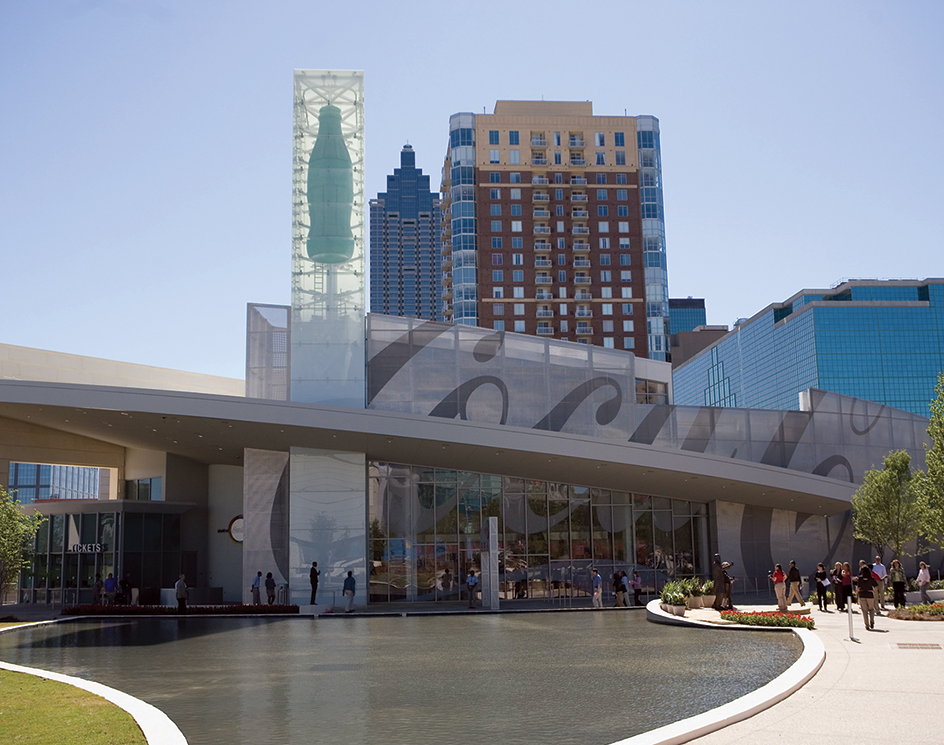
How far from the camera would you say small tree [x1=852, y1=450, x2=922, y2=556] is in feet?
110

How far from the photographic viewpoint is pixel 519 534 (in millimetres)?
36188

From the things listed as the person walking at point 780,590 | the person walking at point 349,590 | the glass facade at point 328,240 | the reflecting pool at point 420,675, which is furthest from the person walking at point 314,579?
the person walking at point 780,590

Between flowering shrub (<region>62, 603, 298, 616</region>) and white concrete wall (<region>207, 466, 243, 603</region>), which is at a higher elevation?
white concrete wall (<region>207, 466, 243, 603</region>)

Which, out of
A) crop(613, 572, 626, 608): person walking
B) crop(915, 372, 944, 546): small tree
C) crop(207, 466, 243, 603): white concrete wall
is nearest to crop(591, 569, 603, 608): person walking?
crop(613, 572, 626, 608): person walking

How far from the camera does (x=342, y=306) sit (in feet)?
122

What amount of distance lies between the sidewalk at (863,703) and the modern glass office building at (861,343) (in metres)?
114

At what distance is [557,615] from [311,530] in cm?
956

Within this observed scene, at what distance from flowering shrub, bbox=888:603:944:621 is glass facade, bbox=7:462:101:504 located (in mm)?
87640

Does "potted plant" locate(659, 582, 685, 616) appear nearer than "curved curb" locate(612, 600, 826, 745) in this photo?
No

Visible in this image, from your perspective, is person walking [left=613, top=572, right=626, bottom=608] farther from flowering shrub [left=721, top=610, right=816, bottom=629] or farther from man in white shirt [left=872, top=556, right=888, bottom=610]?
flowering shrub [left=721, top=610, right=816, bottom=629]

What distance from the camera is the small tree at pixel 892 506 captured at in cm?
3347

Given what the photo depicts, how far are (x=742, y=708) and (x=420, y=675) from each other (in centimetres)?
558

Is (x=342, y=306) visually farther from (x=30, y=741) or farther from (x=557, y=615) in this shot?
(x=30, y=741)

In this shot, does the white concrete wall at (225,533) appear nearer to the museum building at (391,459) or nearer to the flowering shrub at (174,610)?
the museum building at (391,459)
